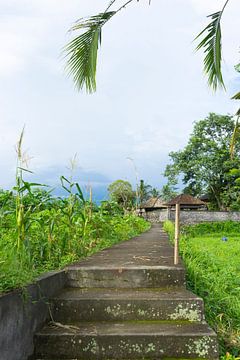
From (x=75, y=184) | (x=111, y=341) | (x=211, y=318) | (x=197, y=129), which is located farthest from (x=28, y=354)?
(x=197, y=129)

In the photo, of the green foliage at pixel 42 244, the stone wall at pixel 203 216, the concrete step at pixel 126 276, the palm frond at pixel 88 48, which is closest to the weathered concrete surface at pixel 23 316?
the green foliage at pixel 42 244

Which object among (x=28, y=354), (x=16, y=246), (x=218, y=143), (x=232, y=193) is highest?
(x=218, y=143)

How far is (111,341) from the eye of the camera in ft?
8.52

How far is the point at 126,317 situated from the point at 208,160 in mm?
28051

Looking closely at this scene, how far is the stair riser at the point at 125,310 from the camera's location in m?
2.85

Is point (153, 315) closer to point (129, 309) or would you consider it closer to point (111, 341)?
point (129, 309)

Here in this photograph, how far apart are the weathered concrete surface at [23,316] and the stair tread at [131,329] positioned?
0.39 feet

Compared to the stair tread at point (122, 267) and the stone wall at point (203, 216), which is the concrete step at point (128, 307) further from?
the stone wall at point (203, 216)

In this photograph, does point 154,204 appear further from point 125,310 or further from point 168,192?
point 125,310

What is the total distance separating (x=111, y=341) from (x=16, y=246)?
0.97 m

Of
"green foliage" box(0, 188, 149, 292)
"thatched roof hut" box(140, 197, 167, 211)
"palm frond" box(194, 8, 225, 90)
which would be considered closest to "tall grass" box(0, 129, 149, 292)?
"green foliage" box(0, 188, 149, 292)

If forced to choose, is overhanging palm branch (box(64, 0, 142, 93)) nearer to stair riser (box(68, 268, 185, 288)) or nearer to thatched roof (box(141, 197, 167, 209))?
stair riser (box(68, 268, 185, 288))

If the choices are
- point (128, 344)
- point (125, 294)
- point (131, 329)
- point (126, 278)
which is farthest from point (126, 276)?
point (128, 344)

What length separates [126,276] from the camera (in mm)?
3289
